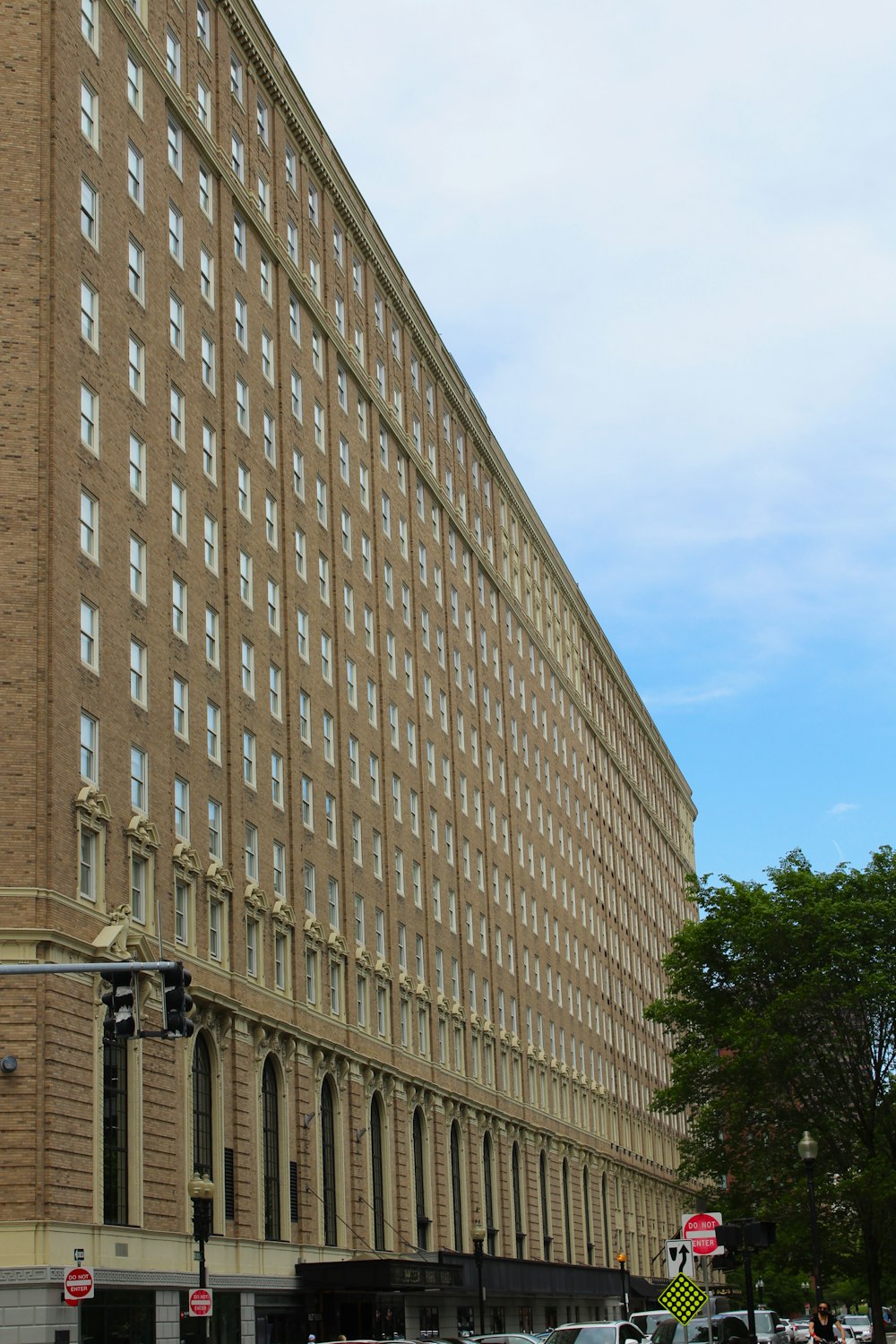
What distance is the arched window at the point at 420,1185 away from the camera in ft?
215

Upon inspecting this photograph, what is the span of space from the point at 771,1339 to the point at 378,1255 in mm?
12947

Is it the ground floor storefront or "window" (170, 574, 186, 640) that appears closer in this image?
the ground floor storefront

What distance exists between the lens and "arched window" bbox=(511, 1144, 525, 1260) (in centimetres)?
8119

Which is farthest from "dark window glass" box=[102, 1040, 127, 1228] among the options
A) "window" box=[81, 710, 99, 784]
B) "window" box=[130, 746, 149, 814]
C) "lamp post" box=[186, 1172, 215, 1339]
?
"window" box=[81, 710, 99, 784]

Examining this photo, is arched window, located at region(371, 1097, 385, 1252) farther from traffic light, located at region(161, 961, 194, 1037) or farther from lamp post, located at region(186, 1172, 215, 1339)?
traffic light, located at region(161, 961, 194, 1037)

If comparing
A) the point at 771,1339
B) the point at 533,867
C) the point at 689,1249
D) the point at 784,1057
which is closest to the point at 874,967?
the point at 784,1057

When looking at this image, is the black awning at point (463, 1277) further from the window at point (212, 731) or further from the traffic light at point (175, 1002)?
the traffic light at point (175, 1002)

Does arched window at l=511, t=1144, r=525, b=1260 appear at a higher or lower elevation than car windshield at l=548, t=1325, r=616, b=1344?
higher

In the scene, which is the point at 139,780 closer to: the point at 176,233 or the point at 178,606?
the point at 178,606

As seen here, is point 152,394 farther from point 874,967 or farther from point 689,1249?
point 874,967

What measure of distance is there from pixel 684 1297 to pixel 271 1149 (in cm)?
2571

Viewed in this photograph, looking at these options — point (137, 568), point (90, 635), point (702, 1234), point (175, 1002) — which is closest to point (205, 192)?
point (137, 568)

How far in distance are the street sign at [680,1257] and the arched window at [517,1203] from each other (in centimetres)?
5453

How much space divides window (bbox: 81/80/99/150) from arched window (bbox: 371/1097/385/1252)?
110 ft
